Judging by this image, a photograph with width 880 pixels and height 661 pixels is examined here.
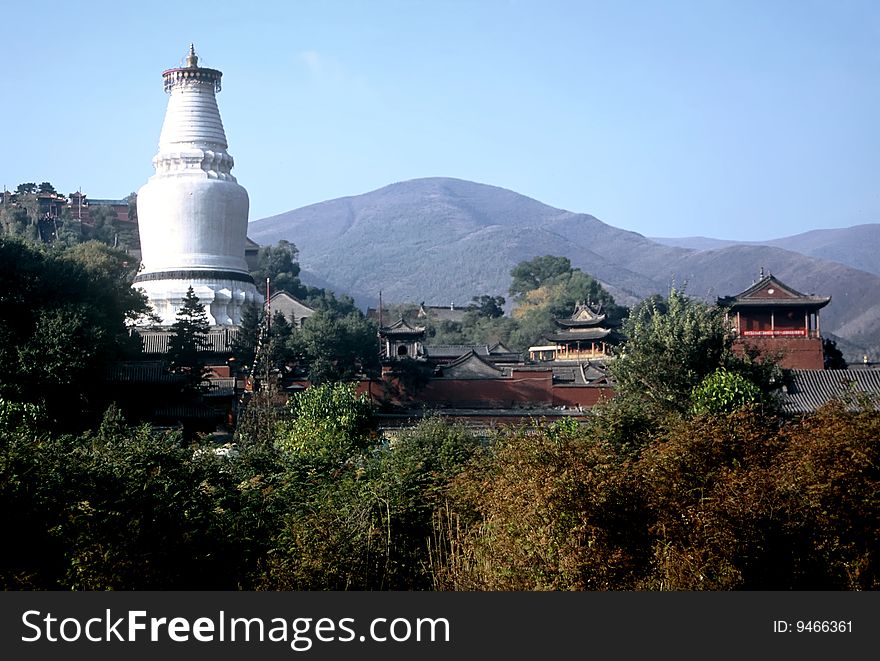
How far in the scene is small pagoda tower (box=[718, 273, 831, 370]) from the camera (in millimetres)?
34812

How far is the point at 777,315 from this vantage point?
35.8 m

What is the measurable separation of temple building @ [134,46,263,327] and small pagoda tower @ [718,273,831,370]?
1645 cm

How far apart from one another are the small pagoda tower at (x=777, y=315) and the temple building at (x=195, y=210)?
648 inches

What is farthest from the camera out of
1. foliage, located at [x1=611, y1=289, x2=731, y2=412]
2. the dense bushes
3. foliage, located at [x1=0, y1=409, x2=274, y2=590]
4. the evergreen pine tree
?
the evergreen pine tree

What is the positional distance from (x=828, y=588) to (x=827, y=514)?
0.59 m

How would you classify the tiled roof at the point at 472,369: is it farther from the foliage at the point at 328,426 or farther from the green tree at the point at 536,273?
the green tree at the point at 536,273

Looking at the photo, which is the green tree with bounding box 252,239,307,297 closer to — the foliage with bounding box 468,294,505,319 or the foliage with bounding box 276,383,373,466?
the foliage with bounding box 468,294,505,319

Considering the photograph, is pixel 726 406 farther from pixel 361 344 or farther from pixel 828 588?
pixel 361 344

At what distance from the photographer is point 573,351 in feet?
148

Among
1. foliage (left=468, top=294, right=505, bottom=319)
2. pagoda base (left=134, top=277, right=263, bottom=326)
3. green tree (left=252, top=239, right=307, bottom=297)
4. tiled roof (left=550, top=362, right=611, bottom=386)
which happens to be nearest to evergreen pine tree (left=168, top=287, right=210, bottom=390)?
pagoda base (left=134, top=277, right=263, bottom=326)

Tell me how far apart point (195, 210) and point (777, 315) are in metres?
19.2

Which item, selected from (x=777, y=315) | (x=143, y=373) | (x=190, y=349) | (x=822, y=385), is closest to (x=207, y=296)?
(x=190, y=349)

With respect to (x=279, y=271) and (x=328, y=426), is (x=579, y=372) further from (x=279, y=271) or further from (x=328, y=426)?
(x=279, y=271)

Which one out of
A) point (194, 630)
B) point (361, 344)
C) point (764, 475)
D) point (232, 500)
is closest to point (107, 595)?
point (194, 630)
